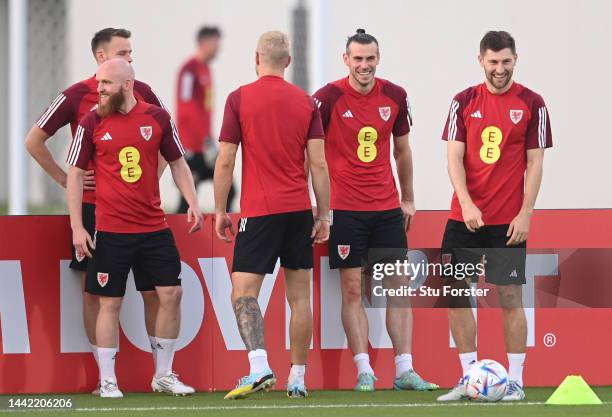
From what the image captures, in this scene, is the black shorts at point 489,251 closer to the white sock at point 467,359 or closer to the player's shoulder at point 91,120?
the white sock at point 467,359

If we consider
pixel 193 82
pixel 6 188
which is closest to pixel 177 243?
pixel 193 82

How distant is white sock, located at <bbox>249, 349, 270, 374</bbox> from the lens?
7.99 metres

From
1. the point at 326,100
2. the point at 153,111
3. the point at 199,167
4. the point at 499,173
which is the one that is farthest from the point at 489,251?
the point at 199,167

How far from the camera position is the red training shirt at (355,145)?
8.93m

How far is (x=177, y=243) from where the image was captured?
9055 mm

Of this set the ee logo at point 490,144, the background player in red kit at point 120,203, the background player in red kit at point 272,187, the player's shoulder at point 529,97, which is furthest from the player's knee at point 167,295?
the player's shoulder at point 529,97

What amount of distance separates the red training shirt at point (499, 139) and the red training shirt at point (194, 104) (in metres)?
9.31

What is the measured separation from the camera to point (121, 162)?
27.9ft

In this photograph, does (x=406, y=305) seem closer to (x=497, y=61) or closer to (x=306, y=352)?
(x=306, y=352)

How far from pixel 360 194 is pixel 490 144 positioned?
839mm

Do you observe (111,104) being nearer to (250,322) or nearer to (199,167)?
(250,322)

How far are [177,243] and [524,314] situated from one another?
6.73 feet

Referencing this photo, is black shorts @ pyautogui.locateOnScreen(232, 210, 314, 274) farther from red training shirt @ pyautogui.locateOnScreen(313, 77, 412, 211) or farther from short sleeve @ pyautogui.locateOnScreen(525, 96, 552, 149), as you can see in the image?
short sleeve @ pyautogui.locateOnScreen(525, 96, 552, 149)

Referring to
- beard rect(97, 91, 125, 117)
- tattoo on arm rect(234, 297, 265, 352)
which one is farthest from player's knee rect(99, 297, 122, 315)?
beard rect(97, 91, 125, 117)
